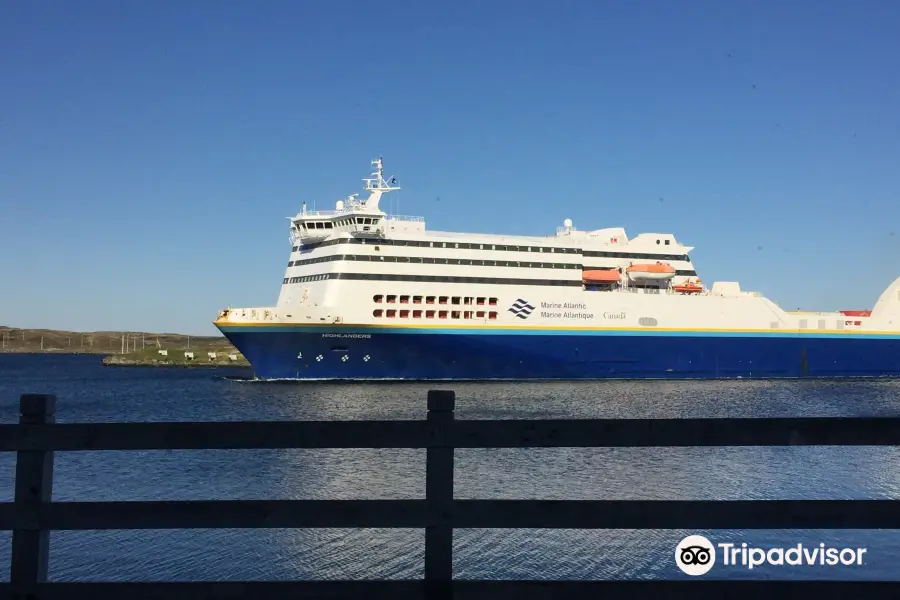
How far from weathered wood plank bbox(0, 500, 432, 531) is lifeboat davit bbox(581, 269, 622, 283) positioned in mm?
42226

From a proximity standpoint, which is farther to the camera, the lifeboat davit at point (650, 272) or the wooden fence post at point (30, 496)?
the lifeboat davit at point (650, 272)

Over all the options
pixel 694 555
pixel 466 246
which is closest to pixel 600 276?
pixel 466 246

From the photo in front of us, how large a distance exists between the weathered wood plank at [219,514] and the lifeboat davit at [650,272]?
4442 centimetres

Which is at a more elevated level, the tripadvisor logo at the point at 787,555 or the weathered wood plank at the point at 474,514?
the weathered wood plank at the point at 474,514

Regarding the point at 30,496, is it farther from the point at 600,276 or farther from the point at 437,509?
the point at 600,276

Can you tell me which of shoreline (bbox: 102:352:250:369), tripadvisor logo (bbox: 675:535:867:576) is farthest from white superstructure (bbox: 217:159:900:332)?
shoreline (bbox: 102:352:250:369)

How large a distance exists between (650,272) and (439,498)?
1760 inches

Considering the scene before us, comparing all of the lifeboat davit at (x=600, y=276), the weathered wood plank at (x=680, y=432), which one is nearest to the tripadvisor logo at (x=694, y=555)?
the weathered wood plank at (x=680, y=432)

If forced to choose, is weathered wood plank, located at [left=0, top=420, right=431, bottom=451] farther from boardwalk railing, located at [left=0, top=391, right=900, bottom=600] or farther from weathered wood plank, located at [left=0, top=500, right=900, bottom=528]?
weathered wood plank, located at [left=0, top=500, right=900, bottom=528]

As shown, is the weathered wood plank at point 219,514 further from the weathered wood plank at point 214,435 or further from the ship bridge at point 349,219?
the ship bridge at point 349,219

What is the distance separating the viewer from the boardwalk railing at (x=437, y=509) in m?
3.60

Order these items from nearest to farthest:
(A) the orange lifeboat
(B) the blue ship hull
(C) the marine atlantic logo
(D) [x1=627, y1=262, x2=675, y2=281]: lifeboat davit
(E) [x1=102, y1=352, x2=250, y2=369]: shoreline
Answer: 1. (B) the blue ship hull
2. (C) the marine atlantic logo
3. (D) [x1=627, y1=262, x2=675, y2=281]: lifeboat davit
4. (A) the orange lifeboat
5. (E) [x1=102, y1=352, x2=250, y2=369]: shoreline
